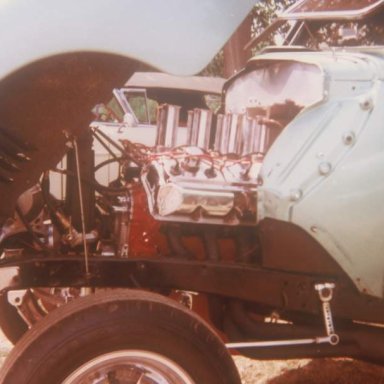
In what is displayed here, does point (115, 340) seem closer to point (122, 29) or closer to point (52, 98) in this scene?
point (52, 98)

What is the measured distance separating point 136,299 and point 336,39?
1.92m

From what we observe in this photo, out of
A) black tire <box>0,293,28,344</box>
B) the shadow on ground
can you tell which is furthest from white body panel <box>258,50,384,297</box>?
black tire <box>0,293,28,344</box>

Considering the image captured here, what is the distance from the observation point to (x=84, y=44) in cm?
209

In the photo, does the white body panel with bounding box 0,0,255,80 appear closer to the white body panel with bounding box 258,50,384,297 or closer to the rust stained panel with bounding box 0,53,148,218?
the rust stained panel with bounding box 0,53,148,218

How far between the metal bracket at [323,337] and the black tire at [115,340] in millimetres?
273

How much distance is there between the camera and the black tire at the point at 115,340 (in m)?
2.30

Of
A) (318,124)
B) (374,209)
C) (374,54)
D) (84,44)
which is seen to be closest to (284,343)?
(374,209)

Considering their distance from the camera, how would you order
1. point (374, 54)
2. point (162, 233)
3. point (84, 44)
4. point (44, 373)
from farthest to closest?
point (162, 233)
point (374, 54)
point (44, 373)
point (84, 44)

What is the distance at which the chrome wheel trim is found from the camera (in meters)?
2.37

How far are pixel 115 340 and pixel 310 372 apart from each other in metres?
2.00

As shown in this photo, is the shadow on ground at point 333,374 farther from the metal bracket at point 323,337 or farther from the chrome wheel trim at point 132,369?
the chrome wheel trim at point 132,369

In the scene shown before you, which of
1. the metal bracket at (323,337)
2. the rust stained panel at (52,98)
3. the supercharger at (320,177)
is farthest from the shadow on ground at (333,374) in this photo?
the rust stained panel at (52,98)

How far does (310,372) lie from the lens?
4.00 meters

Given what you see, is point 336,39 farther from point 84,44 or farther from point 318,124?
point 84,44
